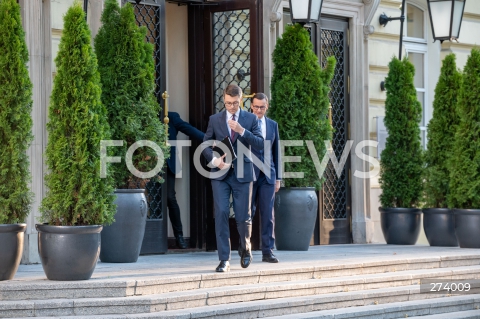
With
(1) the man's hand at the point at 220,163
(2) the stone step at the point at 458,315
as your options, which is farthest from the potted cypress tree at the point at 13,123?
(2) the stone step at the point at 458,315

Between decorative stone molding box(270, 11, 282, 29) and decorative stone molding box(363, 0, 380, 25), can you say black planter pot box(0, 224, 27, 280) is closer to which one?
decorative stone molding box(270, 11, 282, 29)

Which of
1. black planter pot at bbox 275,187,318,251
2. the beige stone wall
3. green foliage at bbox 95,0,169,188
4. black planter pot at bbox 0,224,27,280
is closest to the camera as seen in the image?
black planter pot at bbox 0,224,27,280

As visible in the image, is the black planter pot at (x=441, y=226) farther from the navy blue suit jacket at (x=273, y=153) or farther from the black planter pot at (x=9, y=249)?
the black planter pot at (x=9, y=249)

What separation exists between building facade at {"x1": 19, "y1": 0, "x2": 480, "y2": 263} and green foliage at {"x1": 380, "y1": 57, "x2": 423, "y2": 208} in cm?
62

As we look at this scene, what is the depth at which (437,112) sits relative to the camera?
1261cm

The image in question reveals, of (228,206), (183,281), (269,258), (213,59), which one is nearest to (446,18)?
(213,59)

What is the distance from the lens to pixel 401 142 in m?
12.9

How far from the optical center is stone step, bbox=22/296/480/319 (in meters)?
7.41

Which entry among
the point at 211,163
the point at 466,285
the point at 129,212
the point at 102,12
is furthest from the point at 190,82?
the point at 466,285

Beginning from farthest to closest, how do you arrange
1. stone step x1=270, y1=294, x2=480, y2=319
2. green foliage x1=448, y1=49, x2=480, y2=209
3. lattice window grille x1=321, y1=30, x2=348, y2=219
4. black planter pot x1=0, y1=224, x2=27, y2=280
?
lattice window grille x1=321, y1=30, x2=348, y2=219
green foliage x1=448, y1=49, x2=480, y2=209
stone step x1=270, y1=294, x2=480, y2=319
black planter pot x1=0, y1=224, x2=27, y2=280

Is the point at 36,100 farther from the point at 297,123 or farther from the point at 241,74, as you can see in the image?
the point at 297,123

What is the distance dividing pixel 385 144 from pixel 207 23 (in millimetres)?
3227

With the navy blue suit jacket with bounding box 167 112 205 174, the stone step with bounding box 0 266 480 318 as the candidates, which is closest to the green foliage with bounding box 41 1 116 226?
the stone step with bounding box 0 266 480 318

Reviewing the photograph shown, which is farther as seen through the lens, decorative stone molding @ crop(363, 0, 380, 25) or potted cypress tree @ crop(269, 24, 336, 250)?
decorative stone molding @ crop(363, 0, 380, 25)
